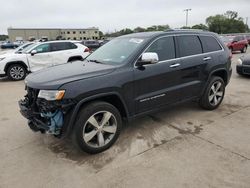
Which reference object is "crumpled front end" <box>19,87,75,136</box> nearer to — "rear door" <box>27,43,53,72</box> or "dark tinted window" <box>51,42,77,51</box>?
"rear door" <box>27,43,53,72</box>

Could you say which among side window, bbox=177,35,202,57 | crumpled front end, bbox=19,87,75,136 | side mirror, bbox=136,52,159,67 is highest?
side window, bbox=177,35,202,57

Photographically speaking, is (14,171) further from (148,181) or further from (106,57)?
(106,57)

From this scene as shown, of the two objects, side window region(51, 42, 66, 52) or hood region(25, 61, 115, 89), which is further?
side window region(51, 42, 66, 52)

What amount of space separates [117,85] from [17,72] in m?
7.70

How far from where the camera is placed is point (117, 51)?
4105mm

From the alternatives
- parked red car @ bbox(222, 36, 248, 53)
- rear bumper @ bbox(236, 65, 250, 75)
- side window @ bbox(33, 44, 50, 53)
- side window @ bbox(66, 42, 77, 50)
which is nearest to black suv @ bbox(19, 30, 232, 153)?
rear bumper @ bbox(236, 65, 250, 75)

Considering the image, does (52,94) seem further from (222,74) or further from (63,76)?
(222,74)

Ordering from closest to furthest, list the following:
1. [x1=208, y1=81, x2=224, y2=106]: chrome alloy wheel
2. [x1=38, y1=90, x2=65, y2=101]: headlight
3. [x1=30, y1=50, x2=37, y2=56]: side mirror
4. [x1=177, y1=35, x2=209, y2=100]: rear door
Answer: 1. [x1=38, y1=90, x2=65, y2=101]: headlight
2. [x1=177, y1=35, x2=209, y2=100]: rear door
3. [x1=208, y1=81, x2=224, y2=106]: chrome alloy wheel
4. [x1=30, y1=50, x2=37, y2=56]: side mirror

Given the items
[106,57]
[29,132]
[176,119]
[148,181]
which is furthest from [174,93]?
[29,132]

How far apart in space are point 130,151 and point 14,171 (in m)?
1.64

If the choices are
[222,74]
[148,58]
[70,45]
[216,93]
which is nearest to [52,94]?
[148,58]

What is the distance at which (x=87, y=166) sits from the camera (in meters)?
3.14

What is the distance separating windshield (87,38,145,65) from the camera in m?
3.79

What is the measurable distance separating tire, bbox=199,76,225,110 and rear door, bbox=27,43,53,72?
7.40m
